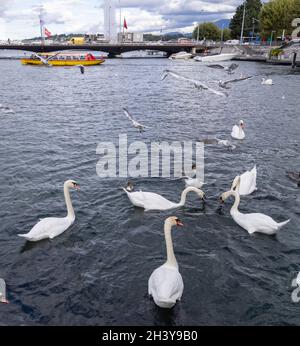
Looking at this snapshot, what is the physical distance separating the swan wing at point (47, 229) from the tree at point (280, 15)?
124183 millimetres

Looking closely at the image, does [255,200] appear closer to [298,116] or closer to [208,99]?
[298,116]

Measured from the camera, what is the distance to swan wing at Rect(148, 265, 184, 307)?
824 centimetres

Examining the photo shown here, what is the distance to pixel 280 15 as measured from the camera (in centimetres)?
11794

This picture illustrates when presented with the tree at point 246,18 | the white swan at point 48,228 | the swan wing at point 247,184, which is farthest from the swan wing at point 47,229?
the tree at point 246,18

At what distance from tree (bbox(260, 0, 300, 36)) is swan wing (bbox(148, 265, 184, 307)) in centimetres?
12570

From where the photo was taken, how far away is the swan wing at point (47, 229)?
11195 mm

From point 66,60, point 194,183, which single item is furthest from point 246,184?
point 66,60

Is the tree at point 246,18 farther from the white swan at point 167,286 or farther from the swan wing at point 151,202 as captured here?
the white swan at point 167,286

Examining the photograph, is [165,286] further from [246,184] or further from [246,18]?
[246,18]

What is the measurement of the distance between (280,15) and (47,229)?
5041 inches

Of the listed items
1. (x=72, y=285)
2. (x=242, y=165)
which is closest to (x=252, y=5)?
(x=242, y=165)

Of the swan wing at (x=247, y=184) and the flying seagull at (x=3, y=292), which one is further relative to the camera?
the swan wing at (x=247, y=184)

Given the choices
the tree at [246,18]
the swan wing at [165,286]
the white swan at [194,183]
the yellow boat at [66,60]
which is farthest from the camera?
the tree at [246,18]
